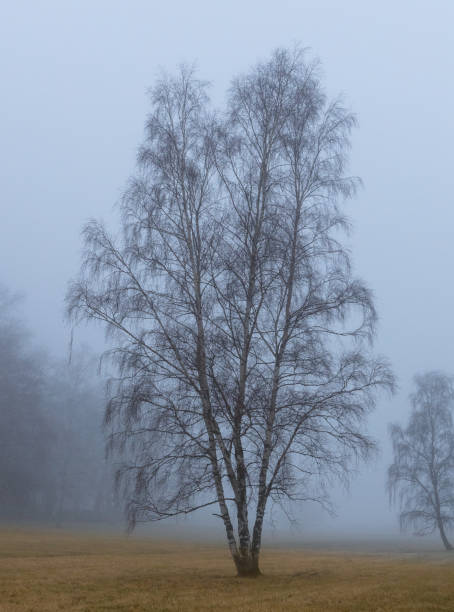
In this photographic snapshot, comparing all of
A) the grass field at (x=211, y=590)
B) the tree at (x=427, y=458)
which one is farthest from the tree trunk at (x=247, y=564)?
the tree at (x=427, y=458)

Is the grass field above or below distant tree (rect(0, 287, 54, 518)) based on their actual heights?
below

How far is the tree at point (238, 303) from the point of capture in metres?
18.2

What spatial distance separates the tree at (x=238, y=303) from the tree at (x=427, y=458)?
29236 millimetres

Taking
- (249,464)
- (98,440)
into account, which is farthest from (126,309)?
(98,440)

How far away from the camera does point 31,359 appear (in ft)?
197

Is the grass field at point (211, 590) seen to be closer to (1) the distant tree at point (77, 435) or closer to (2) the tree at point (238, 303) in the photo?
(2) the tree at point (238, 303)

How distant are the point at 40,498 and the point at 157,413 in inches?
2447

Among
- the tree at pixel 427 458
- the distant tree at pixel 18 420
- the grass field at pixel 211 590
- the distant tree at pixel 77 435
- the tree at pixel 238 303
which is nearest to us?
the grass field at pixel 211 590

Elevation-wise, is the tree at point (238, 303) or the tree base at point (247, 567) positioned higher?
the tree at point (238, 303)

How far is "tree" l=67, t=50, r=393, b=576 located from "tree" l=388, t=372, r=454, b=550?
2924cm

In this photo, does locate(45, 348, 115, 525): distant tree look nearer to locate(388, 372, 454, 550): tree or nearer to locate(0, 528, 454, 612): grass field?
locate(388, 372, 454, 550): tree

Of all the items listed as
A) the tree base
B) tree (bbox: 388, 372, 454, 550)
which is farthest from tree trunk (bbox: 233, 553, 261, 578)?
tree (bbox: 388, 372, 454, 550)

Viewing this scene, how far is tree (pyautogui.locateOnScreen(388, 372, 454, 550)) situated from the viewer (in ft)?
149

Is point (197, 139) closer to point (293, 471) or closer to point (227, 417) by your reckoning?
point (227, 417)
